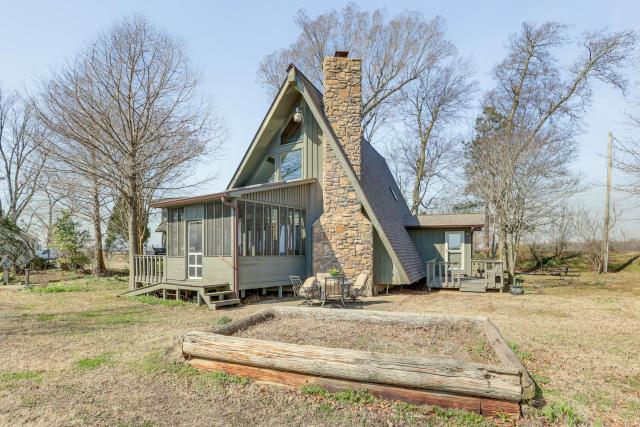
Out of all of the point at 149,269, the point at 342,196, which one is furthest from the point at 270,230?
the point at 149,269

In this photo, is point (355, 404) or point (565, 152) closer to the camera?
point (355, 404)

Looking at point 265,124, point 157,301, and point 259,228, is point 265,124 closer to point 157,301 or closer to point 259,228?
point 259,228

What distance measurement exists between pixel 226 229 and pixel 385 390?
7924 millimetres

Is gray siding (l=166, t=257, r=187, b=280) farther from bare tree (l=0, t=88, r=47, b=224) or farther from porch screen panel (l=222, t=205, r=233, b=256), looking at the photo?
bare tree (l=0, t=88, r=47, b=224)

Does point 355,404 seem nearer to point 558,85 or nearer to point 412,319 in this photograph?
point 412,319

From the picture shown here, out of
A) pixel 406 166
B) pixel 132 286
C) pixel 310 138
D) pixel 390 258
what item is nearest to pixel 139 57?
pixel 310 138

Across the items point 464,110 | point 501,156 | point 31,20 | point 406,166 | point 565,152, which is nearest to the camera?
point 31,20

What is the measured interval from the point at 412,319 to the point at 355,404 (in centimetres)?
287

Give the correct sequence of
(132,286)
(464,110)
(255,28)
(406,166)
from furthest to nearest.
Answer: (406,166)
(464,110)
(132,286)
(255,28)

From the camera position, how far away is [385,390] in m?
3.78

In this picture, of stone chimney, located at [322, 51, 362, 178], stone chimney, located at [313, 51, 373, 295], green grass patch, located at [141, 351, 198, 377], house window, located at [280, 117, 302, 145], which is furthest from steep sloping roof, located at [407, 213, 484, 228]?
green grass patch, located at [141, 351, 198, 377]

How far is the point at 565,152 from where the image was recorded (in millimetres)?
18578

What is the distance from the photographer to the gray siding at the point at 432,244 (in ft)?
49.9

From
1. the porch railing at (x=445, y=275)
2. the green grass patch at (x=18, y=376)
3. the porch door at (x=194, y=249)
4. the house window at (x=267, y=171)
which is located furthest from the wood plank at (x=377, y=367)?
the porch railing at (x=445, y=275)
